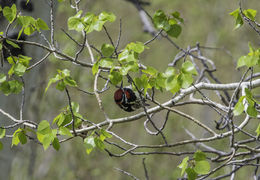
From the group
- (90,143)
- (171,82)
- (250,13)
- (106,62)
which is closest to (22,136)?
(90,143)

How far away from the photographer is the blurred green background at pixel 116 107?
579 centimetres

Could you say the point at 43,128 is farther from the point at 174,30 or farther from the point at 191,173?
the point at 174,30

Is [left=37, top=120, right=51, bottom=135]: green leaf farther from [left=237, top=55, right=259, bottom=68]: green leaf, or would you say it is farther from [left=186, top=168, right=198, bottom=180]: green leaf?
[left=237, top=55, right=259, bottom=68]: green leaf

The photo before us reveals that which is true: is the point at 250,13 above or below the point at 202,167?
above

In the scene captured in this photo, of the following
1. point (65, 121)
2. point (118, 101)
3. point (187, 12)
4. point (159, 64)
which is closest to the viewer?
point (65, 121)

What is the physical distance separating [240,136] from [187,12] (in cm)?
385

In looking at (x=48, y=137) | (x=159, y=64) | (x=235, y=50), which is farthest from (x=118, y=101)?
(x=235, y=50)

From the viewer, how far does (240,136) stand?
6664mm

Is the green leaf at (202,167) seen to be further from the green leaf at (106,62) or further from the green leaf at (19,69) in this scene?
the green leaf at (19,69)

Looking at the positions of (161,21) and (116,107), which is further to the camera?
(116,107)

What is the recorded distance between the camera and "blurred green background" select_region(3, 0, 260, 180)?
5.79 metres

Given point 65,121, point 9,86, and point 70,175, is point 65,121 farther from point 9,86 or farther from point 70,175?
point 70,175

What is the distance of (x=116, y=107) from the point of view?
6332 mm

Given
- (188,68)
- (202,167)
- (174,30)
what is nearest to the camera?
(188,68)
